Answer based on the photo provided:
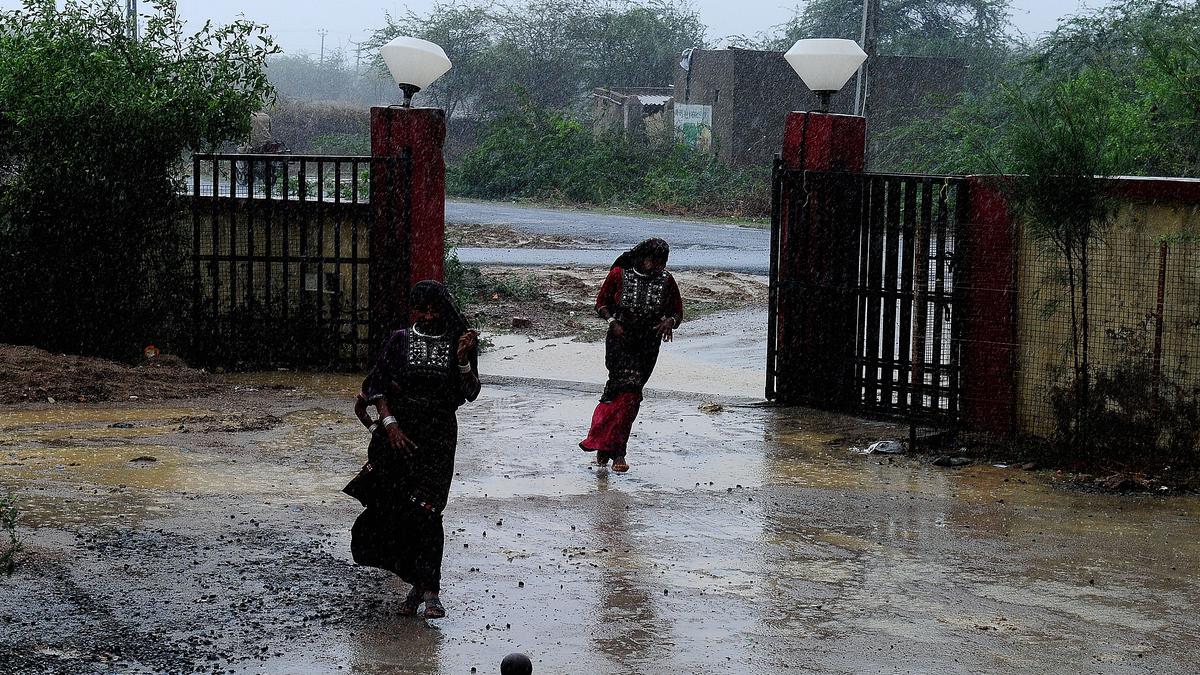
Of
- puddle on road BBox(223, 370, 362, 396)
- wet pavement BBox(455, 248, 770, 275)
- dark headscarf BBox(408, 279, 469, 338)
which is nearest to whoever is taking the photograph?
dark headscarf BBox(408, 279, 469, 338)

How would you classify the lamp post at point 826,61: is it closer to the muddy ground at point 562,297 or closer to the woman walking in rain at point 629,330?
the woman walking in rain at point 629,330

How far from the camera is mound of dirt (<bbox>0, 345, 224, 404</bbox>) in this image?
35.6ft

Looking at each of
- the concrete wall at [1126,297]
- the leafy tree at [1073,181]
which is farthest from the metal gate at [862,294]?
the leafy tree at [1073,181]

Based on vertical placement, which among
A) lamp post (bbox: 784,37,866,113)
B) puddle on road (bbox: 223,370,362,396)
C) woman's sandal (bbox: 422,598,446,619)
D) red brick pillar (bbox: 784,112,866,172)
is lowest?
woman's sandal (bbox: 422,598,446,619)

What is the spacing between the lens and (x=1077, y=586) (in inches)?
253

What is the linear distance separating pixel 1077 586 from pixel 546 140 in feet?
105

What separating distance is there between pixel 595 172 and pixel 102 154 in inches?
952

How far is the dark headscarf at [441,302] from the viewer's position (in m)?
6.09

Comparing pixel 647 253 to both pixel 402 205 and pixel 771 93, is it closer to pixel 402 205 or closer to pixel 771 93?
pixel 402 205

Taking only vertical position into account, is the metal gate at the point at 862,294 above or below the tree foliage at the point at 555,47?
below

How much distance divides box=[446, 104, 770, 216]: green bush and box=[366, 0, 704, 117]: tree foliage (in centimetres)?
1640

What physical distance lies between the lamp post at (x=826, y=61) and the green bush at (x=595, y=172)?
21079 mm

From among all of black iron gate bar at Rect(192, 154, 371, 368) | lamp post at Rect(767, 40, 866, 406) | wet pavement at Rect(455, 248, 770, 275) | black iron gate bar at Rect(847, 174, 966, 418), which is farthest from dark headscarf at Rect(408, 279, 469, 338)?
wet pavement at Rect(455, 248, 770, 275)

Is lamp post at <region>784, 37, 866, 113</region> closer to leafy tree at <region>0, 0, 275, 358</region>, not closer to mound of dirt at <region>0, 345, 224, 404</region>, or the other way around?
leafy tree at <region>0, 0, 275, 358</region>
